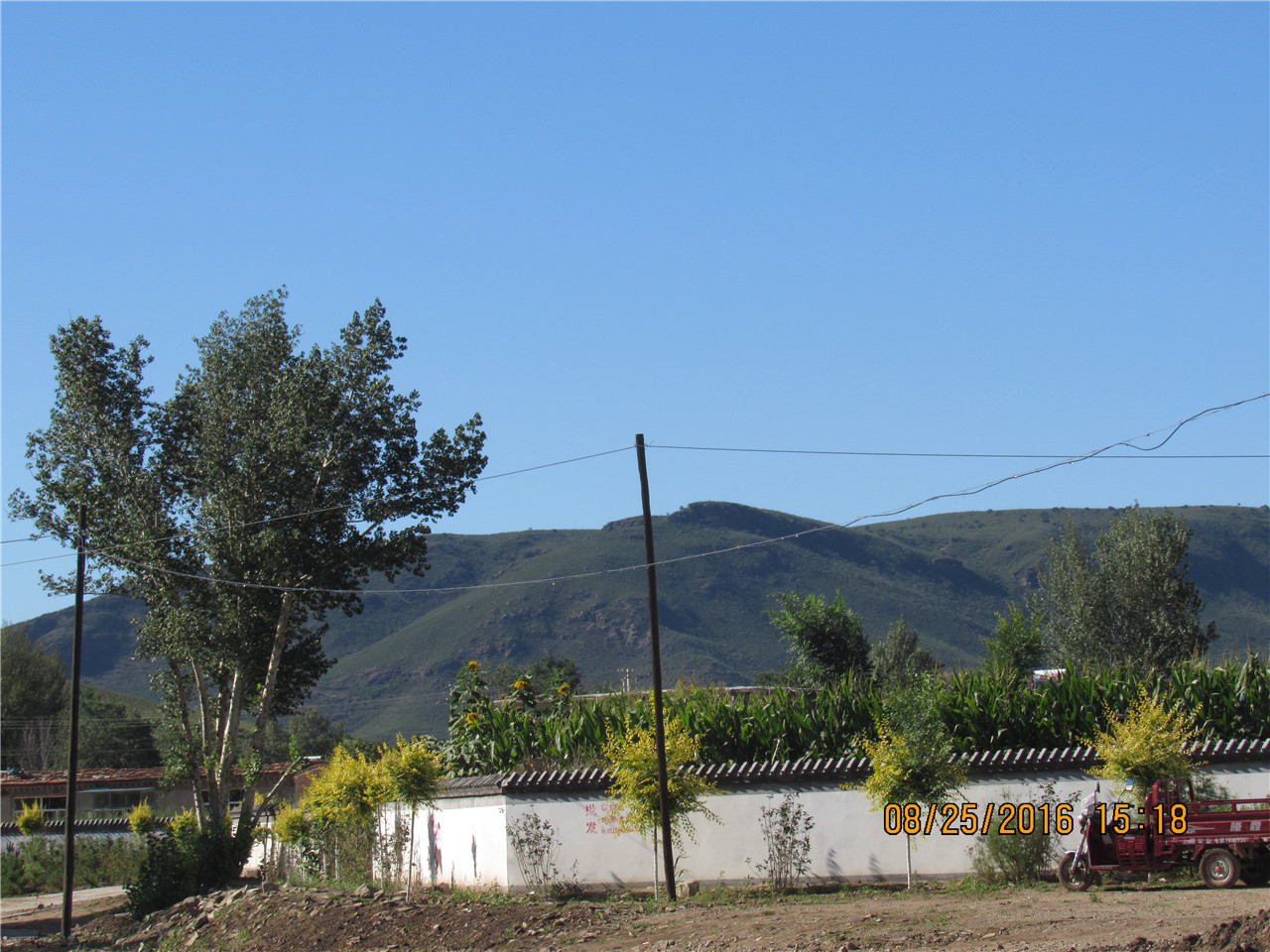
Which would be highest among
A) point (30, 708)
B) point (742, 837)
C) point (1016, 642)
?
point (30, 708)

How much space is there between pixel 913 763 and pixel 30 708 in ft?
273

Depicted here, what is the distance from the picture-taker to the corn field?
2217 centimetres

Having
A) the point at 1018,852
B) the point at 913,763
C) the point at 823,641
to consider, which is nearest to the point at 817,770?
the point at 913,763

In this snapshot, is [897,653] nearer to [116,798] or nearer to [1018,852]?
[1018,852]

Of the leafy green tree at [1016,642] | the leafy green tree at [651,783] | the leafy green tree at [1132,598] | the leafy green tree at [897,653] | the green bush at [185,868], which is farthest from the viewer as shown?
the leafy green tree at [897,653]

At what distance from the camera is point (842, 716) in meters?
24.1

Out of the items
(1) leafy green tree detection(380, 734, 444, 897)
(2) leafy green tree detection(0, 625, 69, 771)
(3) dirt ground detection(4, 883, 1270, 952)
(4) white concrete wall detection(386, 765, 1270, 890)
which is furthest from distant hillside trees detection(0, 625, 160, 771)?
(4) white concrete wall detection(386, 765, 1270, 890)

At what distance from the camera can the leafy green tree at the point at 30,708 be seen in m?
82.7

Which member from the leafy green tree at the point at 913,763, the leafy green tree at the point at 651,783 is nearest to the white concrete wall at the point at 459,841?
the leafy green tree at the point at 651,783

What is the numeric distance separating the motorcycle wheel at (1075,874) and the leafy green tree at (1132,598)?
88.0 ft

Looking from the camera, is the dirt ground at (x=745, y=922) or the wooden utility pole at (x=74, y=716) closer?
the dirt ground at (x=745, y=922)

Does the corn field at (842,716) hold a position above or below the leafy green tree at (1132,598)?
below

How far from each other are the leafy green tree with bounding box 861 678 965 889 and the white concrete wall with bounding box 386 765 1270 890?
2.38 feet

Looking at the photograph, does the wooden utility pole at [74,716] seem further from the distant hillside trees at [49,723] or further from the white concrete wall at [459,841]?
the distant hillside trees at [49,723]
